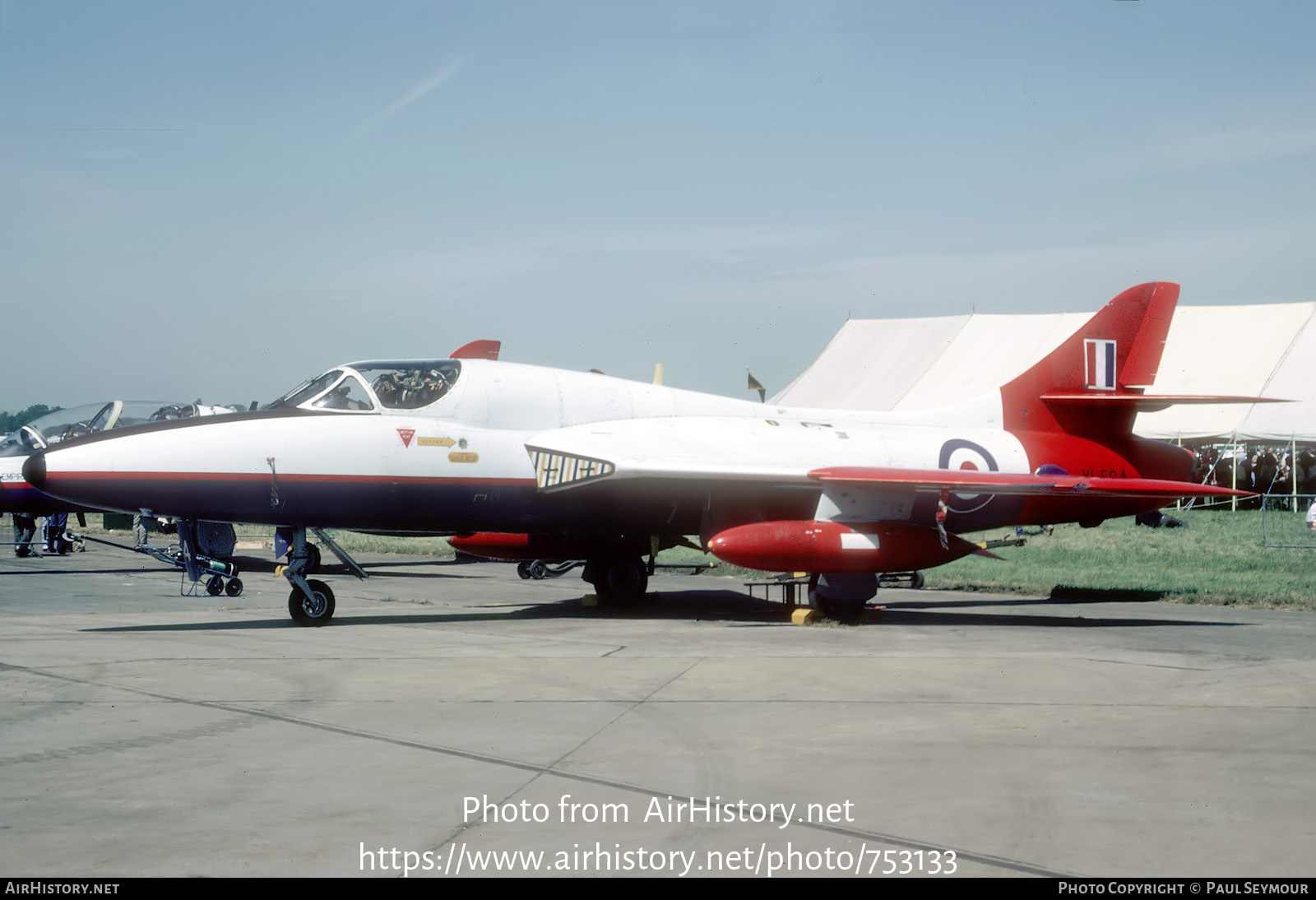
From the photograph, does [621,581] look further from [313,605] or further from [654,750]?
[654,750]

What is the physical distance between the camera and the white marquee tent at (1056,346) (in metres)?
34.6

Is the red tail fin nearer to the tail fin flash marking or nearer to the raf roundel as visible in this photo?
the tail fin flash marking

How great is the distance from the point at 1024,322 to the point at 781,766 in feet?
122

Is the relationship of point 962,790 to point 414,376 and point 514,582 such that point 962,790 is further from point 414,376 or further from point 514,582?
point 514,582

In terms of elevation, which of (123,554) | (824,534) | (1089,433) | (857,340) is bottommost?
(123,554)

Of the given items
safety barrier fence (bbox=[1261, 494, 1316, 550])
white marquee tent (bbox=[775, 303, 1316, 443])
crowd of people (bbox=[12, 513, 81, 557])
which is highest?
white marquee tent (bbox=[775, 303, 1316, 443])

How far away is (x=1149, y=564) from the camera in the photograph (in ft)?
73.6

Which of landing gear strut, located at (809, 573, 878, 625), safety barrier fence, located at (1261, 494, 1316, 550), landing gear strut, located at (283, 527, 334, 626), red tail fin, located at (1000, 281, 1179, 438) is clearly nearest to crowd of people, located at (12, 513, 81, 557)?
landing gear strut, located at (283, 527, 334, 626)

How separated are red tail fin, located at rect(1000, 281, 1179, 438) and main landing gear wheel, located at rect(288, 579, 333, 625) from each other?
983 centimetres

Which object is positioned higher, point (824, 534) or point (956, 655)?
point (824, 534)

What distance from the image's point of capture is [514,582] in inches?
822

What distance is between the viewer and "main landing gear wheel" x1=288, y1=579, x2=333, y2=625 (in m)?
13.1

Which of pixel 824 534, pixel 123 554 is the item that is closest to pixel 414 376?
pixel 824 534

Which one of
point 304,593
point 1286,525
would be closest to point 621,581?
point 304,593
